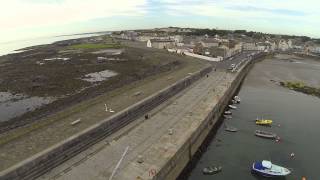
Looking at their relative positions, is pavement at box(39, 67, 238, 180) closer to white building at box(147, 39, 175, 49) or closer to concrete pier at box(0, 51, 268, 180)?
concrete pier at box(0, 51, 268, 180)

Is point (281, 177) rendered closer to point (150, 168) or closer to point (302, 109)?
point (150, 168)

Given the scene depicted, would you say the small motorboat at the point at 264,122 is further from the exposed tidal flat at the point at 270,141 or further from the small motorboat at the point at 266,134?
the small motorboat at the point at 266,134

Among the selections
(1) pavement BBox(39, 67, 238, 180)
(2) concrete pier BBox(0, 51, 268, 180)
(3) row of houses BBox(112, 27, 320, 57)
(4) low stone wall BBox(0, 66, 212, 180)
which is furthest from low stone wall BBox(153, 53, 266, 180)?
(3) row of houses BBox(112, 27, 320, 57)

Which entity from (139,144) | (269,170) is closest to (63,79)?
(139,144)

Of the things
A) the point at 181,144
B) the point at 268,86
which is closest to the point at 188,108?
the point at 181,144

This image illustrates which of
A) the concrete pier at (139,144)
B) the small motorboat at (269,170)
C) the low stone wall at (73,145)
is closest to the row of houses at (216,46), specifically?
the concrete pier at (139,144)

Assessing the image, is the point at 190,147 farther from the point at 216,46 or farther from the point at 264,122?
the point at 216,46
